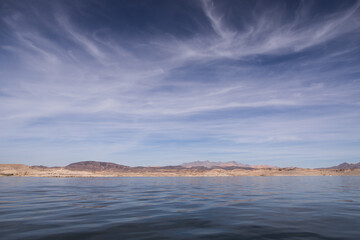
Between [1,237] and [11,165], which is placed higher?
[11,165]

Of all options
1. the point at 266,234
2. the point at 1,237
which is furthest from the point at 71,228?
the point at 266,234

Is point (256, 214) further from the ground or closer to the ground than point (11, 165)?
closer to the ground

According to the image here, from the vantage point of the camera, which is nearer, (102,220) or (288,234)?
(288,234)

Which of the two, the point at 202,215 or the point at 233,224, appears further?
the point at 202,215

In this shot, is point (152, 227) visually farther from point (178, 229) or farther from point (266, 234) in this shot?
point (266, 234)

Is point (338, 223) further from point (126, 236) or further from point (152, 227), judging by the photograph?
point (126, 236)

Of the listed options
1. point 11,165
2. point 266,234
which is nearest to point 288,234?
point 266,234

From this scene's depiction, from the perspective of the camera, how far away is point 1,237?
7.74m

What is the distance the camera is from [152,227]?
9.49m

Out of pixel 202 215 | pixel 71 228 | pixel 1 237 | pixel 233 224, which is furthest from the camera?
pixel 202 215

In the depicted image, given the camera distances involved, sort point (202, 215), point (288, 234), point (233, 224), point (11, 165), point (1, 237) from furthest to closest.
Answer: point (11, 165) < point (202, 215) < point (233, 224) < point (288, 234) < point (1, 237)

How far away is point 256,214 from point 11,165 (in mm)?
159654

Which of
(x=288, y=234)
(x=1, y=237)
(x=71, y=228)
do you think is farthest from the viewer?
(x=71, y=228)

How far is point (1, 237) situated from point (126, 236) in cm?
429
